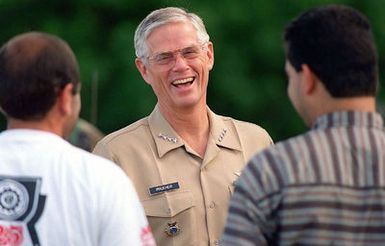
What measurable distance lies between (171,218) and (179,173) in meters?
0.20

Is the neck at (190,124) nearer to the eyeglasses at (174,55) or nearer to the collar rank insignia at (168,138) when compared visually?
the collar rank insignia at (168,138)

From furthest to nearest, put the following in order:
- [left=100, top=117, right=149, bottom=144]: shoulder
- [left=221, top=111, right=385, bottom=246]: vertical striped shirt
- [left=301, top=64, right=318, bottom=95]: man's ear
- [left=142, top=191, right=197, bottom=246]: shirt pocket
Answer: [left=100, top=117, right=149, bottom=144]: shoulder < [left=142, top=191, right=197, bottom=246]: shirt pocket < [left=301, top=64, right=318, bottom=95]: man's ear < [left=221, top=111, right=385, bottom=246]: vertical striped shirt

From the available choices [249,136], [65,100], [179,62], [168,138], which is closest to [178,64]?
[179,62]

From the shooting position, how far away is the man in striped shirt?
168 inches

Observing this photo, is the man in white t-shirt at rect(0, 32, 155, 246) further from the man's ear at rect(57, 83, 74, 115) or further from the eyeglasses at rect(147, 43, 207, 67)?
the eyeglasses at rect(147, 43, 207, 67)

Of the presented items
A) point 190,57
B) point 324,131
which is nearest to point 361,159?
point 324,131

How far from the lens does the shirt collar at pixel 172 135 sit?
5.97 metres

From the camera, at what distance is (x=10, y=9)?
1198cm

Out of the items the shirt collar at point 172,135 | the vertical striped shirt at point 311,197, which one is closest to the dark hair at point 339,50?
the vertical striped shirt at point 311,197

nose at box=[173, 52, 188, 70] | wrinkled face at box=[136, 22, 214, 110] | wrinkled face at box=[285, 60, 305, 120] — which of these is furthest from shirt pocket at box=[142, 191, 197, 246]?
wrinkled face at box=[285, 60, 305, 120]

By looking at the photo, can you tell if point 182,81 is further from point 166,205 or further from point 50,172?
point 50,172

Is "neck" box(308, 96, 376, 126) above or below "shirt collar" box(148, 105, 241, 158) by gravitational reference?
below

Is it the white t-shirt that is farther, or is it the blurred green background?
the blurred green background

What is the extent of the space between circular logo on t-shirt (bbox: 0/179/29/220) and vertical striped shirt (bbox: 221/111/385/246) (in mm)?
595
